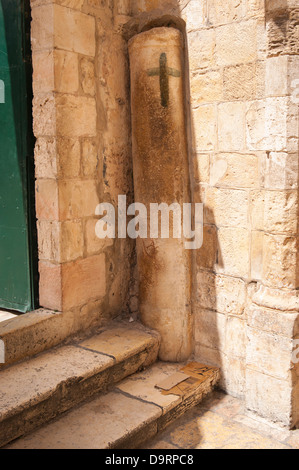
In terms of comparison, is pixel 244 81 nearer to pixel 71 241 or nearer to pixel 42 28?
pixel 42 28

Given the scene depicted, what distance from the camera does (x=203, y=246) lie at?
10.6 feet

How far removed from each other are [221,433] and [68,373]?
99 cm

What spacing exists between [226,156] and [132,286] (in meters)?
1.28

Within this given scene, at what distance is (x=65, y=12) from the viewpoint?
292cm

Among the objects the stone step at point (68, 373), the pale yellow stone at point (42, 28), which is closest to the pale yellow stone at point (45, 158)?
the pale yellow stone at point (42, 28)

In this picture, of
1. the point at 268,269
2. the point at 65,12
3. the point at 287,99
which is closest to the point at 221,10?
the point at 287,99

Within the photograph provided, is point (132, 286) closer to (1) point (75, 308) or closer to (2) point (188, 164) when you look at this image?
(1) point (75, 308)

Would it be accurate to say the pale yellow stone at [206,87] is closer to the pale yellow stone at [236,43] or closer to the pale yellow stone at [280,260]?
the pale yellow stone at [236,43]

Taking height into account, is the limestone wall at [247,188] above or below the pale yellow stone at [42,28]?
below

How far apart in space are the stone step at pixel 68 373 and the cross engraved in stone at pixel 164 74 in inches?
64.7

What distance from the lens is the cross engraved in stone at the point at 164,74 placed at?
3098mm

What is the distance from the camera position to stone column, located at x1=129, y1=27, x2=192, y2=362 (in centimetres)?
312

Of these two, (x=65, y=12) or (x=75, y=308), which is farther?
(x=75, y=308)

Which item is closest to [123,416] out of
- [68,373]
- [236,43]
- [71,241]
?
[68,373]
